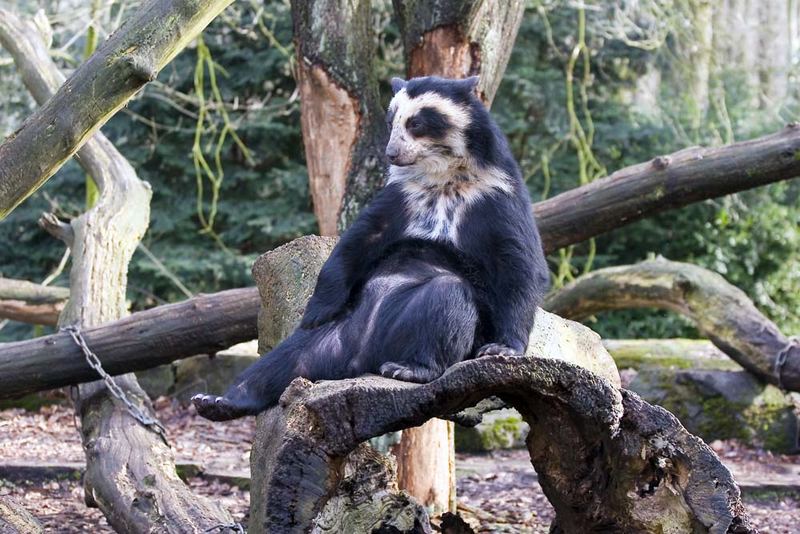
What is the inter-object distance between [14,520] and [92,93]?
1.69m

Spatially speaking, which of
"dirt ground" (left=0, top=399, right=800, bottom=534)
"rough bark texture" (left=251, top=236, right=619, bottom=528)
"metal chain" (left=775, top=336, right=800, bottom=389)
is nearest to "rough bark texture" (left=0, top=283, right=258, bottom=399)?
"dirt ground" (left=0, top=399, right=800, bottom=534)

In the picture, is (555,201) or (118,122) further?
(118,122)

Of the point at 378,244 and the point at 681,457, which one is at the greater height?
the point at 378,244

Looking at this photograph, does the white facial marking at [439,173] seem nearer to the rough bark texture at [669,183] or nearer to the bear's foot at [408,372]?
the bear's foot at [408,372]

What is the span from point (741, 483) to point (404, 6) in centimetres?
352

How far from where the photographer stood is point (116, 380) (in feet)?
19.1

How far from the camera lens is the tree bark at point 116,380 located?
14.1 ft

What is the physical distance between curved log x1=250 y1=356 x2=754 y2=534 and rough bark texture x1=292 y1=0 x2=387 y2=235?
94.6 inches

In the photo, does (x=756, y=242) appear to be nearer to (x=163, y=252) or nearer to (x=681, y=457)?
(x=163, y=252)

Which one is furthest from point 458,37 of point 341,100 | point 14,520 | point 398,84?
point 14,520

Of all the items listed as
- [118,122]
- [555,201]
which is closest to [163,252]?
[118,122]

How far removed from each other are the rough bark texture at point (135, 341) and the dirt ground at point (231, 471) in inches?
28.8

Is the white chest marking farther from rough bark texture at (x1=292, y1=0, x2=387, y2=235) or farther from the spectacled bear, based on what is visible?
rough bark texture at (x1=292, y1=0, x2=387, y2=235)

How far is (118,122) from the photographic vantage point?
40.1 ft
